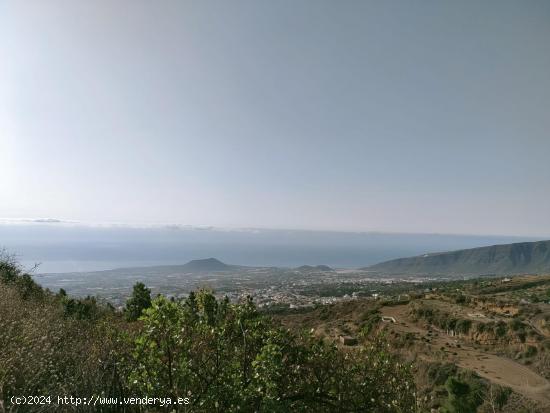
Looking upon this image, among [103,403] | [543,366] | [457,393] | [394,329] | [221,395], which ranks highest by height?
[221,395]

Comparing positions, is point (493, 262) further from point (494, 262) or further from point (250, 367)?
point (250, 367)

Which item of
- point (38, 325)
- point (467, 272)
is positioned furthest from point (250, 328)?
point (467, 272)

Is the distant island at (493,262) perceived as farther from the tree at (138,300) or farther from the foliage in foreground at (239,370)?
the foliage in foreground at (239,370)

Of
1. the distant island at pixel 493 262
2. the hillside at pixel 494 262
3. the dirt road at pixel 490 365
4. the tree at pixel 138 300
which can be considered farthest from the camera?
the hillside at pixel 494 262

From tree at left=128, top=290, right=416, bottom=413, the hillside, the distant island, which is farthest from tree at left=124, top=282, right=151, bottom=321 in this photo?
the hillside

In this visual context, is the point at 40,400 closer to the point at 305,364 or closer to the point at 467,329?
the point at 305,364

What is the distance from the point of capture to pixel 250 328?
3725mm

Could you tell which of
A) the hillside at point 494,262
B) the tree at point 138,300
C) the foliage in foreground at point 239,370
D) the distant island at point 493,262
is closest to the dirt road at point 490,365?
the foliage in foreground at point 239,370

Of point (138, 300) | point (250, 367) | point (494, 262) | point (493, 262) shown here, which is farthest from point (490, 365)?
point (493, 262)

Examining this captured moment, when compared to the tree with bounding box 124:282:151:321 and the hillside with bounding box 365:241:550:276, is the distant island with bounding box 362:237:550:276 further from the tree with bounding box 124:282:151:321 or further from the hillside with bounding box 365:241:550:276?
the tree with bounding box 124:282:151:321

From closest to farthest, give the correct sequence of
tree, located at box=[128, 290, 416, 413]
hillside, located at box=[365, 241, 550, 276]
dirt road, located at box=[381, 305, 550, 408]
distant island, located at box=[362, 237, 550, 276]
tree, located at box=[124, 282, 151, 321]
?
tree, located at box=[128, 290, 416, 413] < dirt road, located at box=[381, 305, 550, 408] < tree, located at box=[124, 282, 151, 321] < distant island, located at box=[362, 237, 550, 276] < hillside, located at box=[365, 241, 550, 276]

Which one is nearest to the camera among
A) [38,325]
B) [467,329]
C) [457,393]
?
[457,393]

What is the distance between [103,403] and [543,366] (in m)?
20.6

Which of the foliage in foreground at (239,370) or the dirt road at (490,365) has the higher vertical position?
the foliage in foreground at (239,370)
